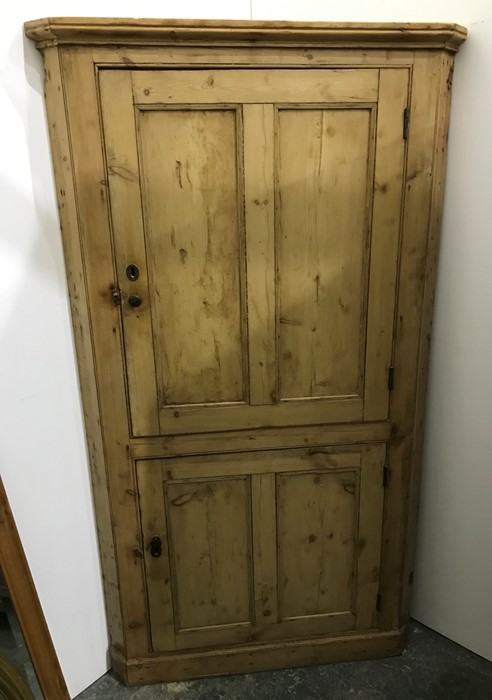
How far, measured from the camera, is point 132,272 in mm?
1409

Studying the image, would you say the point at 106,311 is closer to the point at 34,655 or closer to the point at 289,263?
the point at 289,263

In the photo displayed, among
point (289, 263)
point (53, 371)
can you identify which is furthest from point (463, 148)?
point (53, 371)

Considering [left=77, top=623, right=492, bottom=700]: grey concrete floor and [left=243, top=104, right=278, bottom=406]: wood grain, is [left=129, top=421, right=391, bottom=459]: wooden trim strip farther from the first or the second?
[left=77, top=623, right=492, bottom=700]: grey concrete floor

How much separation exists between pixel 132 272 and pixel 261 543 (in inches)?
35.9

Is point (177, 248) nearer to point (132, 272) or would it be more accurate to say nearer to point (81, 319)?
point (132, 272)

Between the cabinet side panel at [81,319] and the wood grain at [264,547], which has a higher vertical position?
the cabinet side panel at [81,319]

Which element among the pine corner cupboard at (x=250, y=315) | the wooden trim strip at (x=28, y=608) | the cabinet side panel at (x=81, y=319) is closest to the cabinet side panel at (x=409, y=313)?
the pine corner cupboard at (x=250, y=315)

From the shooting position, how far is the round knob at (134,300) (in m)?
1.42

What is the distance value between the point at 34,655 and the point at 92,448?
0.58 meters

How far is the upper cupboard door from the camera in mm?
1329

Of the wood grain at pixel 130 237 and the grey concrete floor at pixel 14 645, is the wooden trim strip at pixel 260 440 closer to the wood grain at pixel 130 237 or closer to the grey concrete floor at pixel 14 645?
the wood grain at pixel 130 237

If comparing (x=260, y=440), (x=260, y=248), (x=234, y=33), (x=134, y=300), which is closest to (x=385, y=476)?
(x=260, y=440)

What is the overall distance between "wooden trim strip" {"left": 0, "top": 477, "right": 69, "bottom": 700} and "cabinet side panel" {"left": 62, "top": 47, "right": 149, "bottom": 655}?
231mm

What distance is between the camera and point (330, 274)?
1.47 meters
